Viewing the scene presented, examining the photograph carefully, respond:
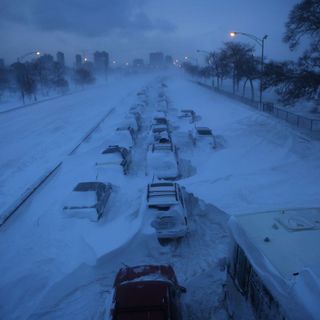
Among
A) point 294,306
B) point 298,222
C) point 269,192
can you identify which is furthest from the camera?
point 269,192

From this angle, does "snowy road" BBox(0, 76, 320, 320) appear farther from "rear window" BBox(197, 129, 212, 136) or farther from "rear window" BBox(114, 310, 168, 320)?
"rear window" BBox(197, 129, 212, 136)

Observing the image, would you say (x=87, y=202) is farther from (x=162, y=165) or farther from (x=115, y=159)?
(x=115, y=159)

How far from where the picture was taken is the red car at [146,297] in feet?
18.6

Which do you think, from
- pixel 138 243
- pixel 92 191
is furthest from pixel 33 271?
pixel 92 191

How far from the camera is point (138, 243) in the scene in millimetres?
9320

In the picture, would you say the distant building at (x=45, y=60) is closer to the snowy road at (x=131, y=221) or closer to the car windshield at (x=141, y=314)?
the snowy road at (x=131, y=221)

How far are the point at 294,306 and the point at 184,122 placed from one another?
87.3 feet

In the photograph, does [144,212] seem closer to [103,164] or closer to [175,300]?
[175,300]

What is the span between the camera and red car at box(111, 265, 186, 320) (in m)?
5.66

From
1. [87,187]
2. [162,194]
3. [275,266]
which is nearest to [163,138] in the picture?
[87,187]

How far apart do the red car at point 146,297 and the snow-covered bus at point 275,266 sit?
1108 mm

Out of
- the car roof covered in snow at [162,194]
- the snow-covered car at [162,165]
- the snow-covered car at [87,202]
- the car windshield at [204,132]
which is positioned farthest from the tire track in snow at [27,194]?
the car windshield at [204,132]

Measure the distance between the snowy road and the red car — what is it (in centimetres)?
58

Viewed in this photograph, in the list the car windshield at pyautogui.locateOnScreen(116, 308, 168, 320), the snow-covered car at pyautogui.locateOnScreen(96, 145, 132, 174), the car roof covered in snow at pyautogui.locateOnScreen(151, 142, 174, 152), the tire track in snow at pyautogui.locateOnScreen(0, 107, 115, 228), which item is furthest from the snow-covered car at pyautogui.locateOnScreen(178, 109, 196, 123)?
the car windshield at pyautogui.locateOnScreen(116, 308, 168, 320)
